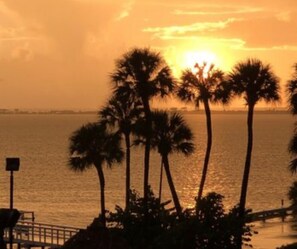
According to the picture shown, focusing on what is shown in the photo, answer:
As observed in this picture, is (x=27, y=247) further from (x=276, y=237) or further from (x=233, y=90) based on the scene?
(x=276, y=237)

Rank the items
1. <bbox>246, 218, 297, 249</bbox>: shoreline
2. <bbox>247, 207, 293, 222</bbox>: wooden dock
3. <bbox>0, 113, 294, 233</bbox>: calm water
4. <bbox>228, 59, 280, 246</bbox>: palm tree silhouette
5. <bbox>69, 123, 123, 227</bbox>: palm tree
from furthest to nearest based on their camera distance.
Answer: <bbox>0, 113, 294, 233</bbox>: calm water
<bbox>247, 207, 293, 222</bbox>: wooden dock
<bbox>246, 218, 297, 249</bbox>: shoreline
<bbox>69, 123, 123, 227</bbox>: palm tree
<bbox>228, 59, 280, 246</bbox>: palm tree silhouette

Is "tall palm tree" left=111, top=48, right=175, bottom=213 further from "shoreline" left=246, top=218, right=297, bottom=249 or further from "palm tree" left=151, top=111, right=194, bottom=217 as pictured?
"shoreline" left=246, top=218, right=297, bottom=249

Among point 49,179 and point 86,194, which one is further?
point 49,179

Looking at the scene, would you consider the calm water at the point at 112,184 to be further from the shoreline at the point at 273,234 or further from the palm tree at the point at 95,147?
the palm tree at the point at 95,147

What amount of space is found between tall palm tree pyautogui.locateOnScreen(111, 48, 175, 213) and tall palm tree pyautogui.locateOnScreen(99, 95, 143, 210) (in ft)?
6.19

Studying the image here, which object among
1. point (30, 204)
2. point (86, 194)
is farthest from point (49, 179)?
point (30, 204)

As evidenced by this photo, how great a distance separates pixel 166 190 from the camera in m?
112

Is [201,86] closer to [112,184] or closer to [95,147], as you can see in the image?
[95,147]

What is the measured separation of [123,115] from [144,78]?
5902 mm

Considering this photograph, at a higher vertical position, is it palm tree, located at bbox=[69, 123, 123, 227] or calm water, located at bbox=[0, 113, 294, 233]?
palm tree, located at bbox=[69, 123, 123, 227]

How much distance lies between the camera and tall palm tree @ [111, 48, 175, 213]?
140ft

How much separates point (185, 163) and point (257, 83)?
135 metres

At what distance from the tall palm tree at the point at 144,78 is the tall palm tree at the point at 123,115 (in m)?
1.89

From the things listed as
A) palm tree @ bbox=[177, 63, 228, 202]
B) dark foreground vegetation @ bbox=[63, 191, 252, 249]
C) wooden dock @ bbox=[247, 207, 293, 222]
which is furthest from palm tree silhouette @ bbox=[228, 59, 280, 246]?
wooden dock @ bbox=[247, 207, 293, 222]
